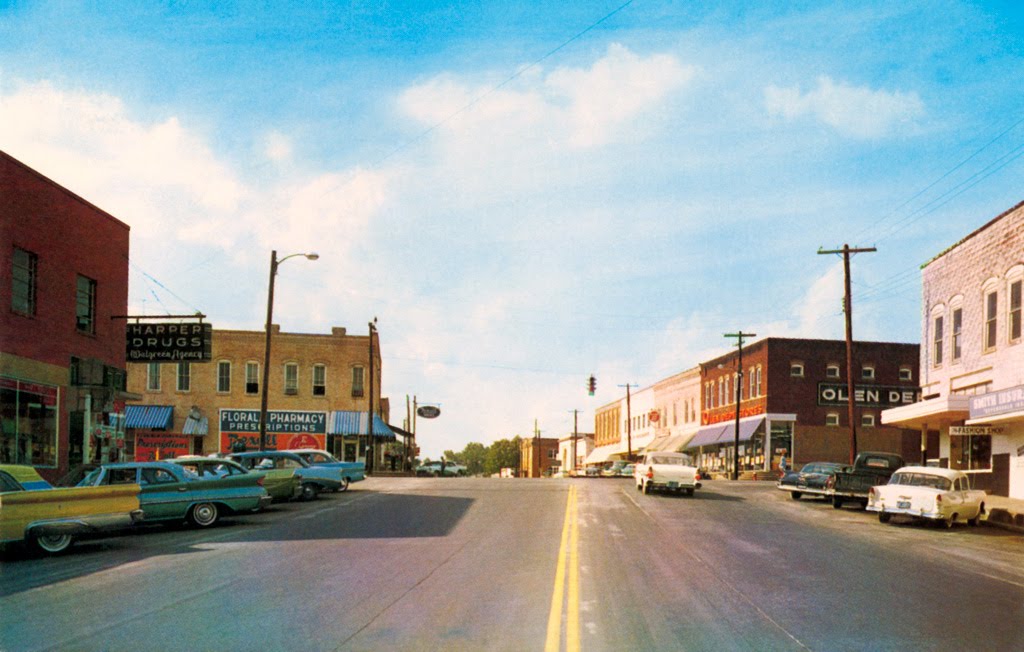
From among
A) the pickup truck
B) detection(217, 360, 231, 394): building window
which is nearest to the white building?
the pickup truck

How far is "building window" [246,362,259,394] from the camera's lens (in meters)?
59.0

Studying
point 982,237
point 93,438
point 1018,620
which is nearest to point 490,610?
point 1018,620

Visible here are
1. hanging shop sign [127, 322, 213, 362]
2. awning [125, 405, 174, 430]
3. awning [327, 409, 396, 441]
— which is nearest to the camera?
hanging shop sign [127, 322, 213, 362]

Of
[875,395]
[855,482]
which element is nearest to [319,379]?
[875,395]

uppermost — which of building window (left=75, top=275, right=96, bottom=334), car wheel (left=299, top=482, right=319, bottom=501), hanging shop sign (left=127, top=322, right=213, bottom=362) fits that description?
building window (left=75, top=275, right=96, bottom=334)

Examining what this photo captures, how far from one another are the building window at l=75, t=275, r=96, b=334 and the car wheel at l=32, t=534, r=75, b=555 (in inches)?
557

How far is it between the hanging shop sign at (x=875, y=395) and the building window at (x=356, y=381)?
2893cm

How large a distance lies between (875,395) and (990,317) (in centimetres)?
2968

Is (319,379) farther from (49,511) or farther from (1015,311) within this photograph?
(49,511)

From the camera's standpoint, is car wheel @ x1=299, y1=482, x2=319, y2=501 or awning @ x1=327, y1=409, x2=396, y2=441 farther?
awning @ x1=327, y1=409, x2=396, y2=441

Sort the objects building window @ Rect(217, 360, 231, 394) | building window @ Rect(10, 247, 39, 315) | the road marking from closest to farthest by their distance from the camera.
A: the road marking → building window @ Rect(10, 247, 39, 315) → building window @ Rect(217, 360, 231, 394)

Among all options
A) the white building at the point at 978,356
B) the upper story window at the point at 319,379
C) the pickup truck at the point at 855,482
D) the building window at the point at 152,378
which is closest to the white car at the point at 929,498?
the white building at the point at 978,356

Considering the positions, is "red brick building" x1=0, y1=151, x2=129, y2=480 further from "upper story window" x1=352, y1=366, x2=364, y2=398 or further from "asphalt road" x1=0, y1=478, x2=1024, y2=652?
"upper story window" x1=352, y1=366, x2=364, y2=398

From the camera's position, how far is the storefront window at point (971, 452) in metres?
32.9
